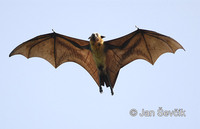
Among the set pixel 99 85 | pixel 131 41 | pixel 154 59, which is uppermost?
pixel 131 41

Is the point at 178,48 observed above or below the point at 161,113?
above

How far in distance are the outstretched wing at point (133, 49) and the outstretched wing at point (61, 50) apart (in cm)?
107

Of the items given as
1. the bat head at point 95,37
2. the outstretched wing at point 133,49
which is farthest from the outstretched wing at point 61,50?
the bat head at point 95,37

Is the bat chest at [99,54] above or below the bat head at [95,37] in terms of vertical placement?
below

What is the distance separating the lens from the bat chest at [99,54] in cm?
1641

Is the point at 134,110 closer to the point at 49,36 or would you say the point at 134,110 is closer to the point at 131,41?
the point at 131,41

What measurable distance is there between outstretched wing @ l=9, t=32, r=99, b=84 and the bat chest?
1.55ft

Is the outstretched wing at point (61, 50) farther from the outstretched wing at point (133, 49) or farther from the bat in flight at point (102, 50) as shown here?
the outstretched wing at point (133, 49)

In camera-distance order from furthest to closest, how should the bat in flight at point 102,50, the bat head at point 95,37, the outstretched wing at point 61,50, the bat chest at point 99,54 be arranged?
the outstretched wing at point 61,50, the bat in flight at point 102,50, the bat chest at point 99,54, the bat head at point 95,37

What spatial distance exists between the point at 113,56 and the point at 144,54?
170 centimetres

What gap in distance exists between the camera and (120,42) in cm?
1723

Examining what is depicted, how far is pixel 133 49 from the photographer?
17297 millimetres

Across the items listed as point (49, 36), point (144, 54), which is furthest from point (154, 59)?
point (49, 36)

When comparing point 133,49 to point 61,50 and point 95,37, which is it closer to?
point 95,37
